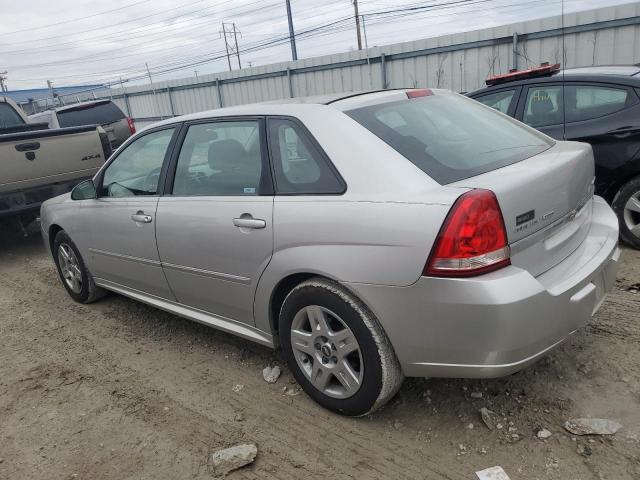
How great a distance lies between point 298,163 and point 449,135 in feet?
2.66

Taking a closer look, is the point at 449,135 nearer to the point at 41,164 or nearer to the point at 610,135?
the point at 610,135

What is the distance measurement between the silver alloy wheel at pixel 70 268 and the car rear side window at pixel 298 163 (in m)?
2.63

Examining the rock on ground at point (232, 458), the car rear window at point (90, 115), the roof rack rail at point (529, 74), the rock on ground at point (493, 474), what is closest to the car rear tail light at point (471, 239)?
the rock on ground at point (493, 474)

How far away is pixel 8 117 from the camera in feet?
30.0

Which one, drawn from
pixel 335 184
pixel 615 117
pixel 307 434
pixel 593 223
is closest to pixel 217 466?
pixel 307 434

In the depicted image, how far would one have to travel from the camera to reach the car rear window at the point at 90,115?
1112 cm

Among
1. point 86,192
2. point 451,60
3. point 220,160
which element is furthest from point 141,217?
point 451,60

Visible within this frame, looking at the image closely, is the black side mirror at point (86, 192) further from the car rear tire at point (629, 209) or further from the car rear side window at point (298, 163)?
the car rear tire at point (629, 209)

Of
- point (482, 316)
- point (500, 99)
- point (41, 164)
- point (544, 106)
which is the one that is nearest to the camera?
point (482, 316)

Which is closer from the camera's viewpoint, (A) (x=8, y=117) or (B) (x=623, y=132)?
(B) (x=623, y=132)

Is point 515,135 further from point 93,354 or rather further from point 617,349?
point 93,354

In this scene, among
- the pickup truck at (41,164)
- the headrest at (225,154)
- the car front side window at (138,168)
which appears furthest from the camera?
the pickup truck at (41,164)

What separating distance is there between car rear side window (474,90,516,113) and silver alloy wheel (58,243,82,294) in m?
4.35

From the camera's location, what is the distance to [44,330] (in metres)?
4.31
